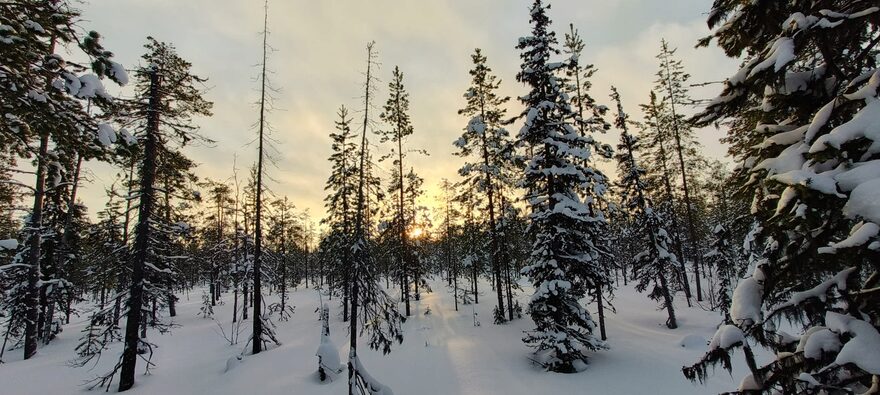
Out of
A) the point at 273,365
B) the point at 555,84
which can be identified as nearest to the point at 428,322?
the point at 273,365

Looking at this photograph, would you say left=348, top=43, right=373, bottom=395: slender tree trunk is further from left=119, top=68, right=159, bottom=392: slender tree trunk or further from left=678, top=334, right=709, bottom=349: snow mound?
left=678, top=334, right=709, bottom=349: snow mound

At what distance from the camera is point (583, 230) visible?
44.8ft

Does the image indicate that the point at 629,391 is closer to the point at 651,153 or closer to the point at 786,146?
the point at 786,146

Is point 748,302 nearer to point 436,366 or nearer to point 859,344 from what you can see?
point 859,344

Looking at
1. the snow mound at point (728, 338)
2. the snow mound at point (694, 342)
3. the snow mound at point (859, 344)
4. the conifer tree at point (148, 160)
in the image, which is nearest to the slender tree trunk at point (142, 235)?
the conifer tree at point (148, 160)

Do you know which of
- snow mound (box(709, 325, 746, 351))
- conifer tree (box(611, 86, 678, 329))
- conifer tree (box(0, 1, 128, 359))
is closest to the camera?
snow mound (box(709, 325, 746, 351))

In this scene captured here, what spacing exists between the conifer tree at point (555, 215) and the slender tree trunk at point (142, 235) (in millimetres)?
13424

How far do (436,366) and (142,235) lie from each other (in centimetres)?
1196

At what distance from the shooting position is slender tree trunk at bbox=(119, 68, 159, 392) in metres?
13.2

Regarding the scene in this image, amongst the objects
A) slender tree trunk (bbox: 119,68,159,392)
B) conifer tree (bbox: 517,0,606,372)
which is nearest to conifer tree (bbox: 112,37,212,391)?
slender tree trunk (bbox: 119,68,159,392)

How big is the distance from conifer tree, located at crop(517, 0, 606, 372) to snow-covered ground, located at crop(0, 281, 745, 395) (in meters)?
1.25

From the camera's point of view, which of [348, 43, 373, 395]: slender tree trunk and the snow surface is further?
[348, 43, 373, 395]: slender tree trunk

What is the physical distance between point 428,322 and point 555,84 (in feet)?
55.4

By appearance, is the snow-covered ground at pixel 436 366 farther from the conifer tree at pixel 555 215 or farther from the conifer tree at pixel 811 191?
the conifer tree at pixel 811 191
